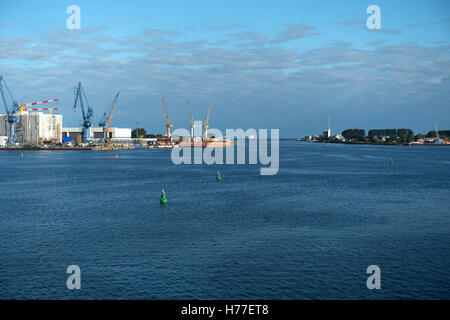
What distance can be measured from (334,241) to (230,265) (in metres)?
11.2

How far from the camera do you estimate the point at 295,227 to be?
4006 centimetres

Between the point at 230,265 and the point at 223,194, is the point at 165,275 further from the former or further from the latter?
the point at 223,194

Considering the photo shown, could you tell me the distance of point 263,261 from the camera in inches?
1155

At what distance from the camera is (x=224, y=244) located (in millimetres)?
33594

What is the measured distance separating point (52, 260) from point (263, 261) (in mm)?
15488

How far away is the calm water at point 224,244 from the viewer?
24.6m

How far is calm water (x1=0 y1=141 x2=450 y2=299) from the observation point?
2464 cm

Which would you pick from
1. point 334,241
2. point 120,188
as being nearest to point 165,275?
point 334,241
